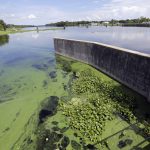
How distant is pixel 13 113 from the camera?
11.1 metres

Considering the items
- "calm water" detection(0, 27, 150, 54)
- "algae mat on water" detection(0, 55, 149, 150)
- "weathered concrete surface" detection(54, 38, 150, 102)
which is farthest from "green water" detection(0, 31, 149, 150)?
"calm water" detection(0, 27, 150, 54)

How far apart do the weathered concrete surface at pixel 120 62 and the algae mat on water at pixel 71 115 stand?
2.37 feet

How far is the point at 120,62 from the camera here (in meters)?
14.6

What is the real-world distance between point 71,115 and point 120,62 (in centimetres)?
668

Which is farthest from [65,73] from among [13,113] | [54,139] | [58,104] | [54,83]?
[54,139]

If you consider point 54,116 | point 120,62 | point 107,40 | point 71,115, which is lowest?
point 107,40

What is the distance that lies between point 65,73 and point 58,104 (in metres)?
6.96

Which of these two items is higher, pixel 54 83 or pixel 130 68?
pixel 130 68

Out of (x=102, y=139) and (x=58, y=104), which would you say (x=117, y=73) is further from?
(x=102, y=139)

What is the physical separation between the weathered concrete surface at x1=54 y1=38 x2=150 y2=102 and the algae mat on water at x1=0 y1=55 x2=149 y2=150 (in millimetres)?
724

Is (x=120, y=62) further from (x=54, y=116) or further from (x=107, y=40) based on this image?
(x=107, y=40)

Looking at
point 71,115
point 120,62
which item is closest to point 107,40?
point 120,62

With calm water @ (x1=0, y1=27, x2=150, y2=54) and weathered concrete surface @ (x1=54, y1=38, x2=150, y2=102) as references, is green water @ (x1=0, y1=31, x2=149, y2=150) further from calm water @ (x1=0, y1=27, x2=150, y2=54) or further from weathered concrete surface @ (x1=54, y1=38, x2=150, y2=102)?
calm water @ (x1=0, y1=27, x2=150, y2=54)

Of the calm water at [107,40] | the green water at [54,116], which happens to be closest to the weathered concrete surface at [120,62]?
the green water at [54,116]
